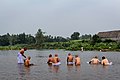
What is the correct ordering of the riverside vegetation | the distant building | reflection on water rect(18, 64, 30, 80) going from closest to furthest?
reflection on water rect(18, 64, 30, 80) < the riverside vegetation < the distant building

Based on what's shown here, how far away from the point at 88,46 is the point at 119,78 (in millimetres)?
98217

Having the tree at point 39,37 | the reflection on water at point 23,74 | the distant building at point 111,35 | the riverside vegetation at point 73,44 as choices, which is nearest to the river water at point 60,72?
the reflection on water at point 23,74

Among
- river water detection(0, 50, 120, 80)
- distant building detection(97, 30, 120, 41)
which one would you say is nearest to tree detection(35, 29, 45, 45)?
distant building detection(97, 30, 120, 41)

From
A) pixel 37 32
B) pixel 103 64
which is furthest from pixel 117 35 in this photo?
pixel 103 64

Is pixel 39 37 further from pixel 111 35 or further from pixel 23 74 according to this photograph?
pixel 23 74

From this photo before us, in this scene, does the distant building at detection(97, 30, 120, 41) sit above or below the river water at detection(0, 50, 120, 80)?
above

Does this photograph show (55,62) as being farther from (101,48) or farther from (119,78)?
(101,48)

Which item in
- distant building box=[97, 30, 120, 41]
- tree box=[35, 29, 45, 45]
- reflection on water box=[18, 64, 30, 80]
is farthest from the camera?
tree box=[35, 29, 45, 45]

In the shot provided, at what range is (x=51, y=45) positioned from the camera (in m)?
166

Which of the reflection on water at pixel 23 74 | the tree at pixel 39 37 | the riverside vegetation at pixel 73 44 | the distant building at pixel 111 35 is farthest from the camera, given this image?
the tree at pixel 39 37

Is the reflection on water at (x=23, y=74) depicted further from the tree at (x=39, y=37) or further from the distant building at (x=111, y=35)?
the tree at (x=39, y=37)

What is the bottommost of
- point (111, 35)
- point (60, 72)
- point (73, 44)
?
point (60, 72)

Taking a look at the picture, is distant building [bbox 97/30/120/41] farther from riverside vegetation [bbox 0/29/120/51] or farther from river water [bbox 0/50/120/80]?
river water [bbox 0/50/120/80]

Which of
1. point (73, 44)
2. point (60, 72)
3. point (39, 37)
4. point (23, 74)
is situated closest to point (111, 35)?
point (73, 44)
